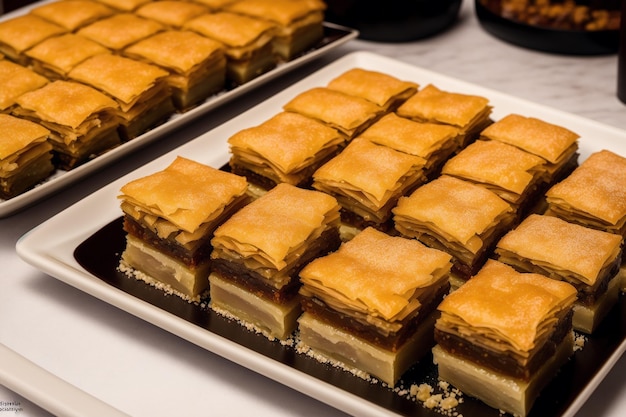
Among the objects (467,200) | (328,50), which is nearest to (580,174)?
(467,200)

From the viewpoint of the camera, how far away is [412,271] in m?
1.64

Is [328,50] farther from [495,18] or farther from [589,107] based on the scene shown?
[589,107]

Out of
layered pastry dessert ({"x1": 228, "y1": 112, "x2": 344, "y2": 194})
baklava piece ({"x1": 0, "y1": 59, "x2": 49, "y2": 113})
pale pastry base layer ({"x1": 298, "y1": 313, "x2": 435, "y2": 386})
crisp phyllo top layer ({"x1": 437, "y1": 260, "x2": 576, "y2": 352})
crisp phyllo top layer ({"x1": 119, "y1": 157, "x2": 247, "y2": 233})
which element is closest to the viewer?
crisp phyllo top layer ({"x1": 437, "y1": 260, "x2": 576, "y2": 352})

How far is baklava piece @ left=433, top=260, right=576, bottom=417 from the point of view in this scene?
1.50 m

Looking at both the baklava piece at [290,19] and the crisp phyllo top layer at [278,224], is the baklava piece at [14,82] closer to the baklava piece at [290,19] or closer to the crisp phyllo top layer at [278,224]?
the baklava piece at [290,19]

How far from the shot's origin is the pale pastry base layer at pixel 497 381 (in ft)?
4.98

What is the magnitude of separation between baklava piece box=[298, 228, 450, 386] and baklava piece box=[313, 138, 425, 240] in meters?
0.24

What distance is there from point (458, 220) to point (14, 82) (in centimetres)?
146

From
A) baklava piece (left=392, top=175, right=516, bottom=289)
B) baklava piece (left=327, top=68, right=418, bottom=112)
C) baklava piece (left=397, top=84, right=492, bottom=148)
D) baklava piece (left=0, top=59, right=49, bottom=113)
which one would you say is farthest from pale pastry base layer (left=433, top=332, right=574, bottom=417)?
baklava piece (left=0, top=59, right=49, bottom=113)

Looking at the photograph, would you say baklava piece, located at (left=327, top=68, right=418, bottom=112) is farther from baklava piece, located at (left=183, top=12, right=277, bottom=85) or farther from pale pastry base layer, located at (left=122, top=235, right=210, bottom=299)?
pale pastry base layer, located at (left=122, top=235, right=210, bottom=299)

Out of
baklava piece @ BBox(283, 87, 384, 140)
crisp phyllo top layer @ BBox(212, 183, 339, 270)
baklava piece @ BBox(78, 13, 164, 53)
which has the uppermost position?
crisp phyllo top layer @ BBox(212, 183, 339, 270)

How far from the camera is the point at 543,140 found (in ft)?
7.09

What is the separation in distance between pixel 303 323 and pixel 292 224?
8.7 inches

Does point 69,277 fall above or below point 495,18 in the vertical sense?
below
